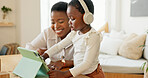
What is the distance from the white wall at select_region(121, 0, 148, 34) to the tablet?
315 centimetres

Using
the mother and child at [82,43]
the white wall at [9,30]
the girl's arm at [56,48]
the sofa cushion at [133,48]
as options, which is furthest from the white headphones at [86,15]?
the white wall at [9,30]

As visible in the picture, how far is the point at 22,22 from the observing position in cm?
369

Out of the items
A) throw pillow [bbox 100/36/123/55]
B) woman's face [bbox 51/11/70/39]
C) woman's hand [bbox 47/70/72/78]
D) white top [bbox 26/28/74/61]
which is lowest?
throw pillow [bbox 100/36/123/55]

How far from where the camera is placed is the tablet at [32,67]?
0.92 metres

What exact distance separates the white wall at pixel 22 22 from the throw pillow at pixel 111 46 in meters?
1.32

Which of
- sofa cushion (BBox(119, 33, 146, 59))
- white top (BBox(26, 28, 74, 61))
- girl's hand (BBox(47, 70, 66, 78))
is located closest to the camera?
girl's hand (BBox(47, 70, 66, 78))

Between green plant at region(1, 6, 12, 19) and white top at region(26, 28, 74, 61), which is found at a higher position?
green plant at region(1, 6, 12, 19)

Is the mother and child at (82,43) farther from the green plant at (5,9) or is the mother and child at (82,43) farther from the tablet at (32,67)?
the green plant at (5,9)

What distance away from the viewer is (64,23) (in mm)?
1278

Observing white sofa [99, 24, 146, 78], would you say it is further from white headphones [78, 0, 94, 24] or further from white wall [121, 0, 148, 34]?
white headphones [78, 0, 94, 24]

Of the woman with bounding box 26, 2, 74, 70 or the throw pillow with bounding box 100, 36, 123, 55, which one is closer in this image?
the woman with bounding box 26, 2, 74, 70

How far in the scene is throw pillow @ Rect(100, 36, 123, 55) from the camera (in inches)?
127

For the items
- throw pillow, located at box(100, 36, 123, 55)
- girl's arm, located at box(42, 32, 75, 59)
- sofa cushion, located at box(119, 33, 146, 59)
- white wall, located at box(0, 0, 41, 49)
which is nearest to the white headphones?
girl's arm, located at box(42, 32, 75, 59)

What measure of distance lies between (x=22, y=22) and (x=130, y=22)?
2241 millimetres
